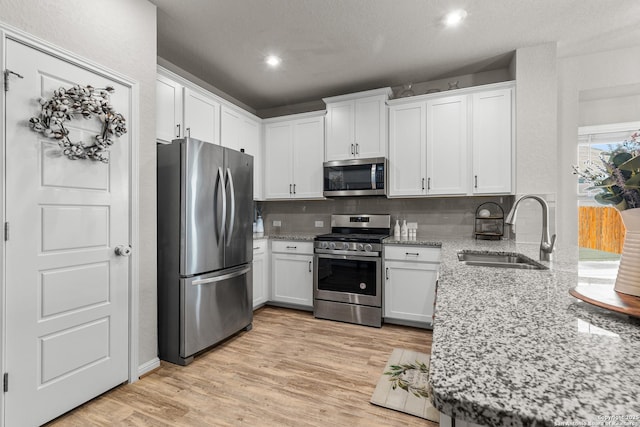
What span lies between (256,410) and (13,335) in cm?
135

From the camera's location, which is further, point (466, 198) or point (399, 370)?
point (466, 198)

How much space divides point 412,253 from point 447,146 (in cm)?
120

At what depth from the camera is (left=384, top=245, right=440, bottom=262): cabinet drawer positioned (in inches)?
120

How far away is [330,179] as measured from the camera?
3699 millimetres

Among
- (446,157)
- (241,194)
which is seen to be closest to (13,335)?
→ (241,194)

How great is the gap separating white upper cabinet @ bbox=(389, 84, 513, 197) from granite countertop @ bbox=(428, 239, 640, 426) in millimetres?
2375

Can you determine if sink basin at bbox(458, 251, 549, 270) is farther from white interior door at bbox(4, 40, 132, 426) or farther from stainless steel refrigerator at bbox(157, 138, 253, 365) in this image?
white interior door at bbox(4, 40, 132, 426)

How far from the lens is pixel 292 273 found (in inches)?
145

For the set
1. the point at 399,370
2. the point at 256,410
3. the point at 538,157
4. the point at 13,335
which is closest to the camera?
the point at 13,335

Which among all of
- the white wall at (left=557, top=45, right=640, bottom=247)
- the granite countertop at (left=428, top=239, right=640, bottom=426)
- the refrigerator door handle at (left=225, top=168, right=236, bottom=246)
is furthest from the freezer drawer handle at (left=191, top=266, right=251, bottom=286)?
the white wall at (left=557, top=45, right=640, bottom=247)

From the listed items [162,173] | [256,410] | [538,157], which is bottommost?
[256,410]

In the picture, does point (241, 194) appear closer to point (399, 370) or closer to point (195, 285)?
point (195, 285)

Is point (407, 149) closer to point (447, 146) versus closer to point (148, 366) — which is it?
point (447, 146)

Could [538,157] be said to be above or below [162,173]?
above
